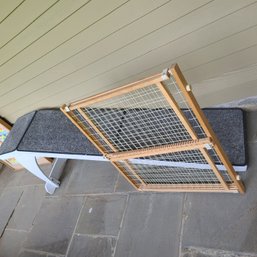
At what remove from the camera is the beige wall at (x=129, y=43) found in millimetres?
1414

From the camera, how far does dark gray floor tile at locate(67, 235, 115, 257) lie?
191 cm

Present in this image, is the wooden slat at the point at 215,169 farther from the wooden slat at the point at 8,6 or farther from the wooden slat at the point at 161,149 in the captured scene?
the wooden slat at the point at 8,6

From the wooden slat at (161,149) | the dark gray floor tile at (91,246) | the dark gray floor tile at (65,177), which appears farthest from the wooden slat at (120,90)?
the dark gray floor tile at (65,177)

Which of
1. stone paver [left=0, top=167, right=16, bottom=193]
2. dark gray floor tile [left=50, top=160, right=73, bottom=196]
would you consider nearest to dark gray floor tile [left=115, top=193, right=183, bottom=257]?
dark gray floor tile [left=50, top=160, right=73, bottom=196]

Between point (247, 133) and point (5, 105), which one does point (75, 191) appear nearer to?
point (5, 105)

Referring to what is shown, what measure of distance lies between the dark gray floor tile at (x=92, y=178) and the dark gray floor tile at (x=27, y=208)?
1.24ft

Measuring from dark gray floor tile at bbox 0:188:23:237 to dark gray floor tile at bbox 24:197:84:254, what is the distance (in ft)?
1.50

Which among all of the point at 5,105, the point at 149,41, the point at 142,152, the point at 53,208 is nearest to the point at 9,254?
the point at 53,208

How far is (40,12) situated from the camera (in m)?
1.55

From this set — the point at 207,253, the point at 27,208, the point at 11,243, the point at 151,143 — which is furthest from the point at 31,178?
the point at 207,253

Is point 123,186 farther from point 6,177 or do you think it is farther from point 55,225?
point 6,177

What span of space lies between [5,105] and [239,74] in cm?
197

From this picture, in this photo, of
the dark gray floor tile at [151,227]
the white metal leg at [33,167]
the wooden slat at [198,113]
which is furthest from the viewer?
the white metal leg at [33,167]

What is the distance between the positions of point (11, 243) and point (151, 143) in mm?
1664
